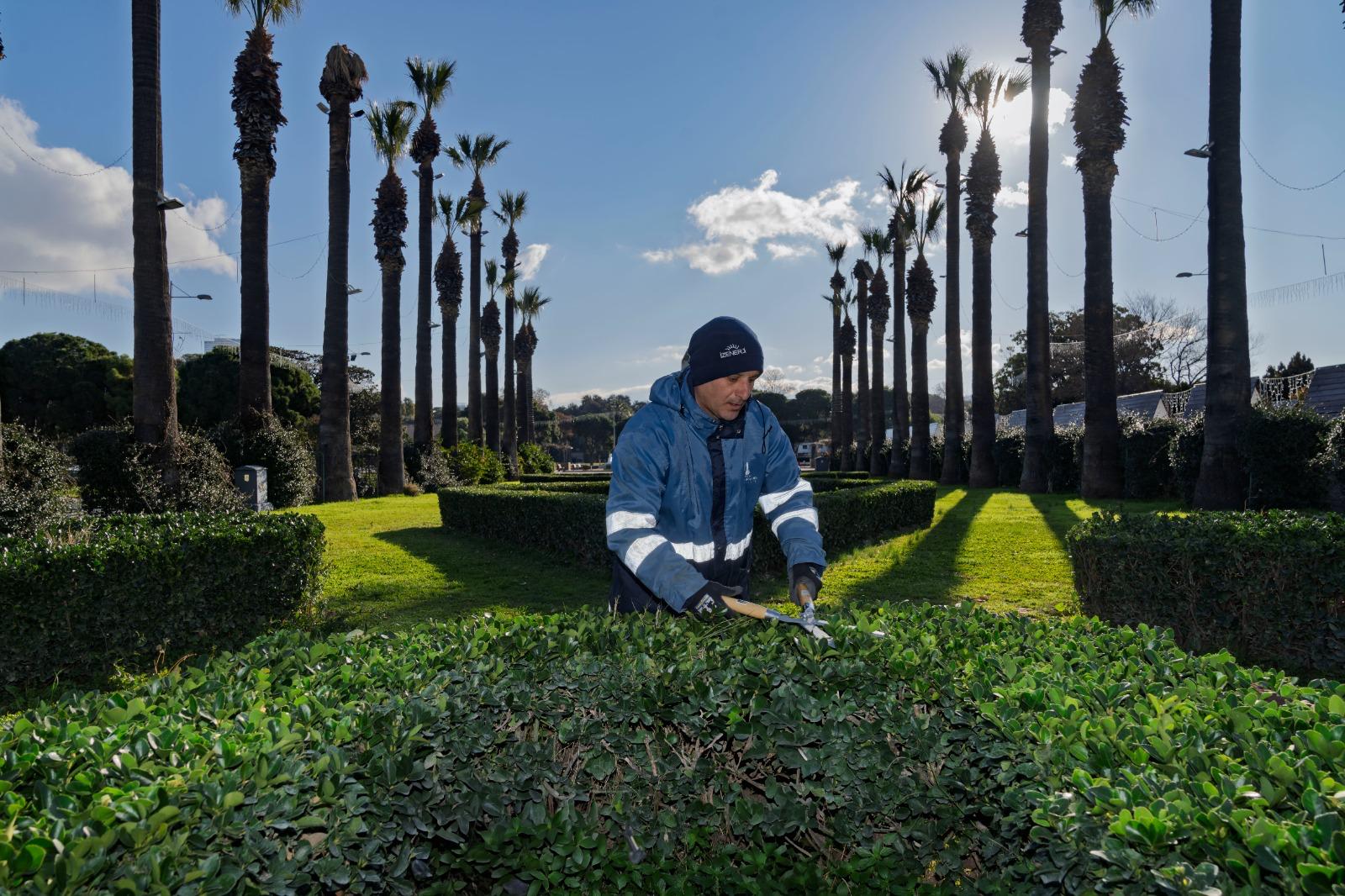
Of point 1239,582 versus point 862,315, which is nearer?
point 1239,582

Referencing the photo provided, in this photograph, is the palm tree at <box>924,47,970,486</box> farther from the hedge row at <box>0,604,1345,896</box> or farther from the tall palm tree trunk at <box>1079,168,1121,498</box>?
the hedge row at <box>0,604,1345,896</box>

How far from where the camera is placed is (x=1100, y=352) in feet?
61.1

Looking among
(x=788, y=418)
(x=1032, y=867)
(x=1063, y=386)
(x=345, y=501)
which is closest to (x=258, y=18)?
(x=345, y=501)

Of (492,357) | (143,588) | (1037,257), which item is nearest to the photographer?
(143,588)

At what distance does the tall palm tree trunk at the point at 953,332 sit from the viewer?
28.2 meters

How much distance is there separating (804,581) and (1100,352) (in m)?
19.0

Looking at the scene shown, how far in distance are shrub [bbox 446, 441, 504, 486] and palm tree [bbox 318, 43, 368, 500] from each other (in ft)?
24.2

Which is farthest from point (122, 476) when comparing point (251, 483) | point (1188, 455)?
point (1188, 455)

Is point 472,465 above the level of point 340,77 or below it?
below

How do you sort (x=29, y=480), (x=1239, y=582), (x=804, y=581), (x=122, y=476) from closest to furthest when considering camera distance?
(x=804, y=581) → (x=1239, y=582) → (x=29, y=480) → (x=122, y=476)

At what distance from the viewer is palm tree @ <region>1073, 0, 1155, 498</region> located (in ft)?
61.0

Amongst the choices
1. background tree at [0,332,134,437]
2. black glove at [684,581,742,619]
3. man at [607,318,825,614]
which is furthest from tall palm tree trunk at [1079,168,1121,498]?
background tree at [0,332,134,437]

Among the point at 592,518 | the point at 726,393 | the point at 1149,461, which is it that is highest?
the point at 726,393

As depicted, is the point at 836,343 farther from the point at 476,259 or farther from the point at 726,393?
the point at 726,393
